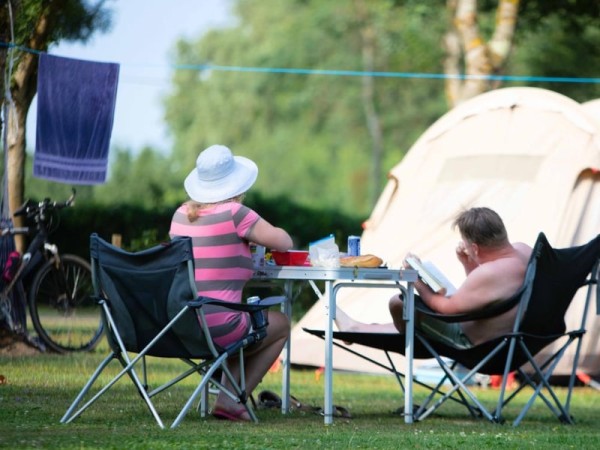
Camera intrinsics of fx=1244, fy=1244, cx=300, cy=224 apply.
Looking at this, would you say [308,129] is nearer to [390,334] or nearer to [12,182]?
[12,182]

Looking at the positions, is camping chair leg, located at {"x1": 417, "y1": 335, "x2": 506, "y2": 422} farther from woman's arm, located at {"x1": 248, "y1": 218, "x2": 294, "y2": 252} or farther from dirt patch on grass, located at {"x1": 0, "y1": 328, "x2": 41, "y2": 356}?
dirt patch on grass, located at {"x1": 0, "y1": 328, "x2": 41, "y2": 356}

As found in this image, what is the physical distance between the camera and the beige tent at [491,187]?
8.06 m

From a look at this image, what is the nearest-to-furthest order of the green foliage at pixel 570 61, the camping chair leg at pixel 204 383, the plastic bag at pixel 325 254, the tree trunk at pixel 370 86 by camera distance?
the camping chair leg at pixel 204 383 → the plastic bag at pixel 325 254 → the green foliage at pixel 570 61 → the tree trunk at pixel 370 86

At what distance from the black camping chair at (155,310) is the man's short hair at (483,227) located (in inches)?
42.1

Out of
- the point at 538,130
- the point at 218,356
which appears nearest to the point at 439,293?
the point at 218,356

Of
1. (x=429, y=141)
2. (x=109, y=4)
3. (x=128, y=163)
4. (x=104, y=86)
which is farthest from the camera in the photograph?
(x=128, y=163)

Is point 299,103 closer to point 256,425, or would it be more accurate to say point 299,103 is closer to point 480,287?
point 480,287

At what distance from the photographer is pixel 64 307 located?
27.7ft

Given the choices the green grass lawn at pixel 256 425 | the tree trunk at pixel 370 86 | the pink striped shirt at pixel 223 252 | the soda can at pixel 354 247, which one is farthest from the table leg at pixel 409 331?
the tree trunk at pixel 370 86

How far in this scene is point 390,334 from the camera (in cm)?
562

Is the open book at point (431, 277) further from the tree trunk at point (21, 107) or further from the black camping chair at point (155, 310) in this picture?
the tree trunk at point (21, 107)

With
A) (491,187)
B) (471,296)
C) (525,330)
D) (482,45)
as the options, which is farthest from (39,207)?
(482,45)

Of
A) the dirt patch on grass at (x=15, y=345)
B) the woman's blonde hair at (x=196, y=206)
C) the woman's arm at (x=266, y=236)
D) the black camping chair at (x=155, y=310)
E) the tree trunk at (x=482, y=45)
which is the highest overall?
the tree trunk at (x=482, y=45)

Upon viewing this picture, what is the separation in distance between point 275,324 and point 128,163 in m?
31.7
